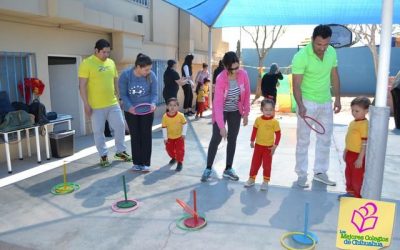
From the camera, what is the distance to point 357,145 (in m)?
3.98

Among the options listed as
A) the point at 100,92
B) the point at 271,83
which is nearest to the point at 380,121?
the point at 100,92

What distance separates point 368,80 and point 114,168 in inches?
804

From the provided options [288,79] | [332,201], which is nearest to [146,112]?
[332,201]

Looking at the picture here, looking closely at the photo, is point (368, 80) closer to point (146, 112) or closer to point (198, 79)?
point (198, 79)

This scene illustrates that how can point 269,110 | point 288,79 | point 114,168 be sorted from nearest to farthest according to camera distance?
point 269,110 → point 114,168 → point 288,79

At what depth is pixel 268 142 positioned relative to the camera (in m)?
4.46

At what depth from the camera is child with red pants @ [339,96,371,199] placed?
3.91 m

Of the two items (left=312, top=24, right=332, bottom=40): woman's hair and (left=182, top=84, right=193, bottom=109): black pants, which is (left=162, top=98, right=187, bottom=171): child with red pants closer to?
(left=312, top=24, right=332, bottom=40): woman's hair

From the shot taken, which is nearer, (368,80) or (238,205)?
(238,205)

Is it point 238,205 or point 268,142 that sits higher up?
point 268,142

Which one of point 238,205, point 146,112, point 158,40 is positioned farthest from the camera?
point 158,40

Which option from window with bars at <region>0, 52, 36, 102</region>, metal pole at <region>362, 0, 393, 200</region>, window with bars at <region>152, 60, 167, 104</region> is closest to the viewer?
metal pole at <region>362, 0, 393, 200</region>

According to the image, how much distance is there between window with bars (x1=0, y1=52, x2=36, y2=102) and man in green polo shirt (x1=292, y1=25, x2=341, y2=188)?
4.42 metres

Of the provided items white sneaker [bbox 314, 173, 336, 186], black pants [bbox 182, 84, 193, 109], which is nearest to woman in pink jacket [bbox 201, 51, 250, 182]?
white sneaker [bbox 314, 173, 336, 186]
